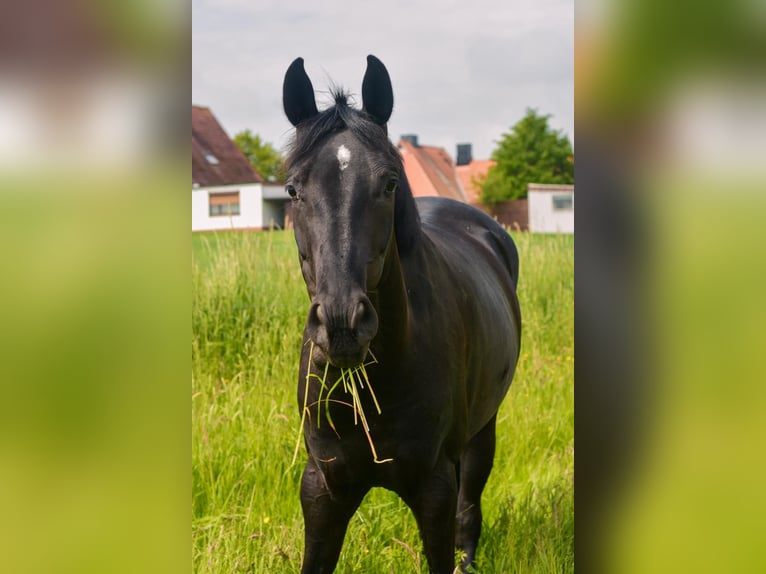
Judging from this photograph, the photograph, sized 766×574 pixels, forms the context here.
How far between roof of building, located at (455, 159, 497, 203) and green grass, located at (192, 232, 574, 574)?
122ft

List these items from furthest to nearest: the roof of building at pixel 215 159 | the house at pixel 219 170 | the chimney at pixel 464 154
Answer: the chimney at pixel 464 154 < the roof of building at pixel 215 159 < the house at pixel 219 170

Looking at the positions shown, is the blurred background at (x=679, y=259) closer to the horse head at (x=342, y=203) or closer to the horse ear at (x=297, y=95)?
the horse head at (x=342, y=203)

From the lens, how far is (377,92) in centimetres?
225

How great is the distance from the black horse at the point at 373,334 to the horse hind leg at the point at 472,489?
738mm

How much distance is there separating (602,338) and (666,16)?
321 mm

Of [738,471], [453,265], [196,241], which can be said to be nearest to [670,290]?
[738,471]

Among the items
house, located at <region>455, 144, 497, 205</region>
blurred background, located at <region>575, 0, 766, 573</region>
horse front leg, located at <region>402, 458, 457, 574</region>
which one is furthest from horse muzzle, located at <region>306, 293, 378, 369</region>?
house, located at <region>455, 144, 497, 205</region>

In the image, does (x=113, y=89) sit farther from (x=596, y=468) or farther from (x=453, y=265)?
(x=453, y=265)

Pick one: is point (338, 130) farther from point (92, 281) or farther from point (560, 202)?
point (560, 202)

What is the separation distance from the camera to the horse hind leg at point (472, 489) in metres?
3.62

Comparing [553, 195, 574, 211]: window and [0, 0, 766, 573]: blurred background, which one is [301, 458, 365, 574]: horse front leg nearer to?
[0, 0, 766, 573]: blurred background

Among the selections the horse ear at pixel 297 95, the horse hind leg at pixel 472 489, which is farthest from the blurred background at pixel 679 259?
the horse hind leg at pixel 472 489

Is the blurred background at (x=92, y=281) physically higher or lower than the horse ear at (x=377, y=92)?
lower

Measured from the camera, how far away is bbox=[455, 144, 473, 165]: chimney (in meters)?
44.8
